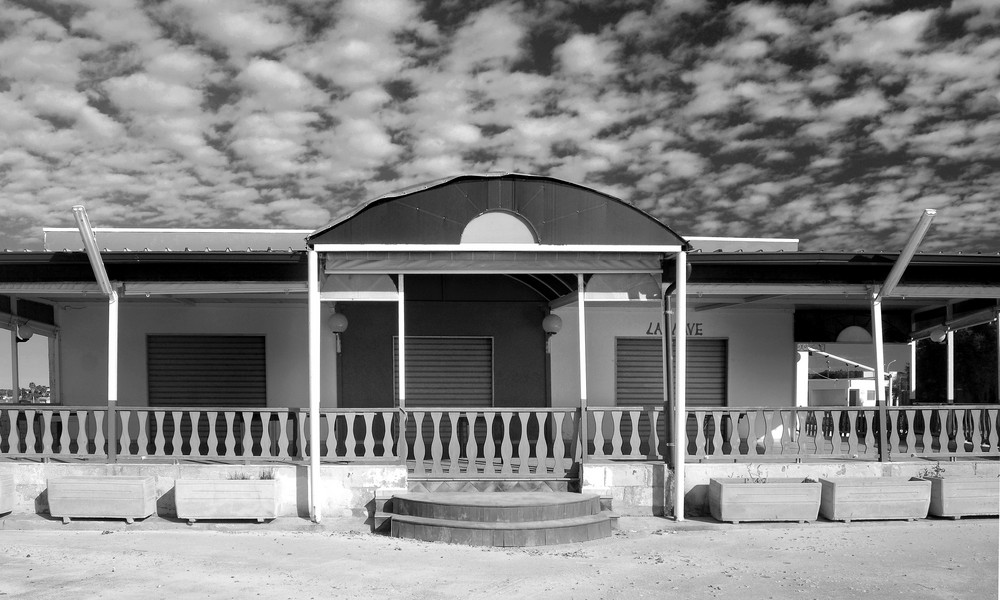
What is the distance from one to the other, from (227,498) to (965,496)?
8.77 meters

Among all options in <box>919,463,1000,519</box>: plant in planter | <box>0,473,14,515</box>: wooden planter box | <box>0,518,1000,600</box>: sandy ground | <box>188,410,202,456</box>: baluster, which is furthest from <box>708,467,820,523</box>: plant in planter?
<box>0,473,14,515</box>: wooden planter box

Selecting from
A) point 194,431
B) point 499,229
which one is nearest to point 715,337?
point 499,229

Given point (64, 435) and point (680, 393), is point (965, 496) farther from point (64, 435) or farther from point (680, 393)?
point (64, 435)

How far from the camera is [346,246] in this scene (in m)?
9.26

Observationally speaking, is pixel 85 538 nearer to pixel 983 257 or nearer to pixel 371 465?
pixel 371 465

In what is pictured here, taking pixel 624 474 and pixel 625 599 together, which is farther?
pixel 624 474

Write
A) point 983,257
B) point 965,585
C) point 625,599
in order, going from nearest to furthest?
point 625,599 < point 965,585 < point 983,257

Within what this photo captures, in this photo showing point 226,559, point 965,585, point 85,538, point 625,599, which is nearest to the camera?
point 625,599

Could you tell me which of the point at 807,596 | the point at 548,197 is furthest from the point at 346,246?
the point at 807,596

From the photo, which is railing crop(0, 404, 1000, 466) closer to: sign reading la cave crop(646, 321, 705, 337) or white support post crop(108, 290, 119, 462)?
white support post crop(108, 290, 119, 462)

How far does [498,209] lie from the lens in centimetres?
945

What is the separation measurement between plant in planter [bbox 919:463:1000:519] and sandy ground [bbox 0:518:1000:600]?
30 centimetres

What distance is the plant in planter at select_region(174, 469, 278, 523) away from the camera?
9.14 meters

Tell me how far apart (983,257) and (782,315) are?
363 cm
